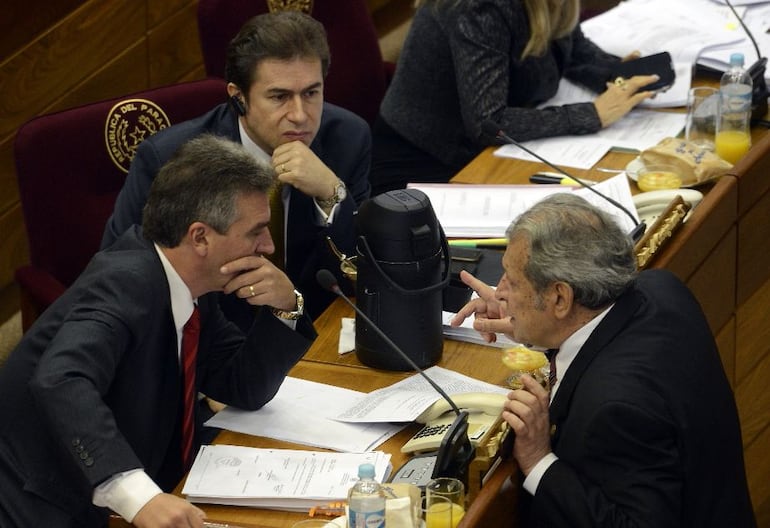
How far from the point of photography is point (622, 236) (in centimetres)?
203

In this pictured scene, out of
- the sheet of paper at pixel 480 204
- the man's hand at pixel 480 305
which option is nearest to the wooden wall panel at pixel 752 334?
the sheet of paper at pixel 480 204

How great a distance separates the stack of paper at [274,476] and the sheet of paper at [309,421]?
0.06 m

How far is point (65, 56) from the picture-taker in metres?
4.11

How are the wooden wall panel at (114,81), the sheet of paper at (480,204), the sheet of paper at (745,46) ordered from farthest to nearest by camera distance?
the wooden wall panel at (114,81), the sheet of paper at (745,46), the sheet of paper at (480,204)

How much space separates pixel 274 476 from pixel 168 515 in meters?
0.26

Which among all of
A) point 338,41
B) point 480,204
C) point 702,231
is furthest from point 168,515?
point 338,41

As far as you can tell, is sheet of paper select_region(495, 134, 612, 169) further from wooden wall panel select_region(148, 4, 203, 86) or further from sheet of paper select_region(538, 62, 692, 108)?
wooden wall panel select_region(148, 4, 203, 86)

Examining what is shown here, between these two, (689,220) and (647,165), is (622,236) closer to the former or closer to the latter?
(689,220)

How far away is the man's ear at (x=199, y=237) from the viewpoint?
2.17m

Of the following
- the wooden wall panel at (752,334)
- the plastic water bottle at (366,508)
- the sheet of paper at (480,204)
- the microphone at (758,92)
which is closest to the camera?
the plastic water bottle at (366,508)

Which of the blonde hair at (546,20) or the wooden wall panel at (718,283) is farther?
the blonde hair at (546,20)

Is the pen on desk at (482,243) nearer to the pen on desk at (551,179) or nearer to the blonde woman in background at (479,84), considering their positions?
the pen on desk at (551,179)

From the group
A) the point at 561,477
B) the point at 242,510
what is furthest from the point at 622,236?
the point at 242,510

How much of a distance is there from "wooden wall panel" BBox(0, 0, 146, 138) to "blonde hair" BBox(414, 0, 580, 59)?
124 cm
